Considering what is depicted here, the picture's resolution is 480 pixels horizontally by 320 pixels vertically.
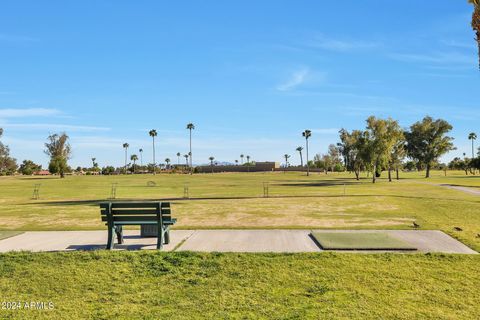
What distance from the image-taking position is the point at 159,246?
27.5 feet

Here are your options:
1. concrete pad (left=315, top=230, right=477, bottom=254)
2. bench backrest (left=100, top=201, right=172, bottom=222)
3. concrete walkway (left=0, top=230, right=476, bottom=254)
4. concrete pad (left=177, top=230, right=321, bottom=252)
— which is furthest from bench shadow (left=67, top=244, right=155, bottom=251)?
concrete pad (left=315, top=230, right=477, bottom=254)

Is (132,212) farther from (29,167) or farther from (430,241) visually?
(29,167)

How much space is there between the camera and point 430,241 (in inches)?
361

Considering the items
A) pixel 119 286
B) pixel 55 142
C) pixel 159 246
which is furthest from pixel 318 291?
pixel 55 142

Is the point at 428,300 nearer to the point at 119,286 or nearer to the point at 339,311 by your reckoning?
the point at 339,311

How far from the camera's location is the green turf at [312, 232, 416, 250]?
827cm

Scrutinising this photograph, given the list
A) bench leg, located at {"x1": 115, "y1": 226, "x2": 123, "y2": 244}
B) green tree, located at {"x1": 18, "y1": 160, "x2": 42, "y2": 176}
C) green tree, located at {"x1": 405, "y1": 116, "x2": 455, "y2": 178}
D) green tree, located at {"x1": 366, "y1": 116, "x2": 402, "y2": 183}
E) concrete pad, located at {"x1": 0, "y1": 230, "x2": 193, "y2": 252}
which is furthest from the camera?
green tree, located at {"x1": 18, "y1": 160, "x2": 42, "y2": 176}

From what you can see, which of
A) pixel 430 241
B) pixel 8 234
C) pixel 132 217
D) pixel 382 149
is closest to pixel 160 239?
pixel 132 217

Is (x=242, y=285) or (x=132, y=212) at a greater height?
(x=132, y=212)

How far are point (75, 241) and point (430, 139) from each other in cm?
8325

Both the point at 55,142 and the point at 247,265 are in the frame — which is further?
the point at 55,142

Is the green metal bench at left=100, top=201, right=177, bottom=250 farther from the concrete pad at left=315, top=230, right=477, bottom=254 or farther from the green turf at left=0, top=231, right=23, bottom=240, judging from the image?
the concrete pad at left=315, top=230, right=477, bottom=254

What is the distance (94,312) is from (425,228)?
32.0ft

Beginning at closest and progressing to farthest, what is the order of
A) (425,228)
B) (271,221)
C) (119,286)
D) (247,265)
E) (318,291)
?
(318,291)
(119,286)
(247,265)
(425,228)
(271,221)
